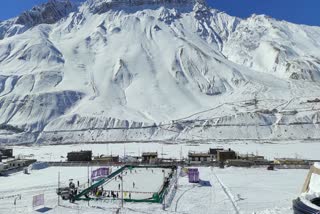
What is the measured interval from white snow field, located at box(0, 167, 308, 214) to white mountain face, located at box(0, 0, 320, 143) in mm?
60594

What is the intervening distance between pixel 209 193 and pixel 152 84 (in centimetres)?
10568

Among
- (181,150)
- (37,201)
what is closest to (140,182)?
(37,201)

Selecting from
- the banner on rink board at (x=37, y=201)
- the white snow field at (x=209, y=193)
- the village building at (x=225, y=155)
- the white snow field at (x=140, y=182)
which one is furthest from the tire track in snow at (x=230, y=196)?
the village building at (x=225, y=155)

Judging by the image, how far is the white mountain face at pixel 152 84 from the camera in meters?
106

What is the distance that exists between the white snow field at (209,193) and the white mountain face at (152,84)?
6059cm

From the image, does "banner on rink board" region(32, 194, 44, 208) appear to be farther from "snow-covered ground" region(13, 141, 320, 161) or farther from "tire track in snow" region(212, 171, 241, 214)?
"snow-covered ground" region(13, 141, 320, 161)

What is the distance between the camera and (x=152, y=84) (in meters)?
134


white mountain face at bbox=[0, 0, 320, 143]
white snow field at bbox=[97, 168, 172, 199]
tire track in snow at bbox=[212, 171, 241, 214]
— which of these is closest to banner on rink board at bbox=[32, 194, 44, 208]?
white snow field at bbox=[97, 168, 172, 199]

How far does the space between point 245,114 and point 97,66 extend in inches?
2471

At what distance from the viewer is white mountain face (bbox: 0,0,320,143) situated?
347 ft

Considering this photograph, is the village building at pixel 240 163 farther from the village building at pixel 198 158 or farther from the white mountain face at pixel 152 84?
the white mountain face at pixel 152 84

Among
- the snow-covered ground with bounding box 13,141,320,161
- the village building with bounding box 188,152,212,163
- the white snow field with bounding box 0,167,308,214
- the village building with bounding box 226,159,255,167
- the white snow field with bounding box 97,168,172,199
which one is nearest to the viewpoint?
the white snow field with bounding box 0,167,308,214

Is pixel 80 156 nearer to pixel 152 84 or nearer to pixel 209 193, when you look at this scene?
pixel 209 193

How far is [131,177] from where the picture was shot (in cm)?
3884
